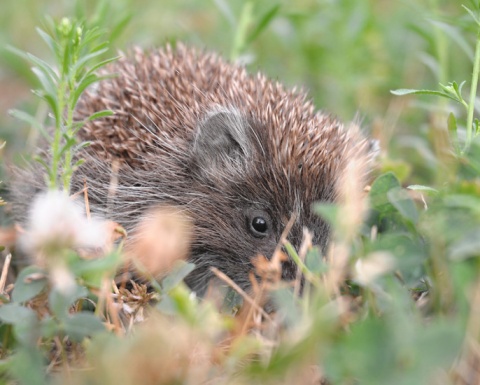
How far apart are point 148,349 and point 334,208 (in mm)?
830

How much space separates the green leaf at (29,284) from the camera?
2.57 m

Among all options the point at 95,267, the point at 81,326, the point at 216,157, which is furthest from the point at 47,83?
the point at 216,157

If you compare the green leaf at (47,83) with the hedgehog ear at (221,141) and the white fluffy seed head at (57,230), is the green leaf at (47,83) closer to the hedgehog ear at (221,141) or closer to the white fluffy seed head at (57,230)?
the white fluffy seed head at (57,230)

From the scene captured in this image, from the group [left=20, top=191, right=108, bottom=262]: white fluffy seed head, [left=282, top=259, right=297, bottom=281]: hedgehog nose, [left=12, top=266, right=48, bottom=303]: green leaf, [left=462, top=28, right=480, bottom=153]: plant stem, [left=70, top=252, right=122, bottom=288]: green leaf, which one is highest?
[left=462, top=28, right=480, bottom=153]: plant stem

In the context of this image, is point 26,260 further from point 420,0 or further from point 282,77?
point 420,0

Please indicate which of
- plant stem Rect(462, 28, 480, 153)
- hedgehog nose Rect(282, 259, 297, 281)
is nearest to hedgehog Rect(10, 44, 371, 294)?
hedgehog nose Rect(282, 259, 297, 281)

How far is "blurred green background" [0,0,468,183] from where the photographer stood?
5.08m

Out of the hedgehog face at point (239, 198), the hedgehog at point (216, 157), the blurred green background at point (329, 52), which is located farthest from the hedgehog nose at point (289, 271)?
the blurred green background at point (329, 52)

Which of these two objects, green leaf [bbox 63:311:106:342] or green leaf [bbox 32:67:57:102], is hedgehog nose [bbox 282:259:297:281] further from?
green leaf [bbox 32:67:57:102]

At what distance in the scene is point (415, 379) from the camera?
1882 millimetres

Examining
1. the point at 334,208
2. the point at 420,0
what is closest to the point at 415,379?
the point at 334,208

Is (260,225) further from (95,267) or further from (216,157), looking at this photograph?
(95,267)

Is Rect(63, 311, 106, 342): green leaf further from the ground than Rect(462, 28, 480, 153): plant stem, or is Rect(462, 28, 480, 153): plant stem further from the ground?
Rect(462, 28, 480, 153): plant stem

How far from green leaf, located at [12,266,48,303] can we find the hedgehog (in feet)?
3.25
